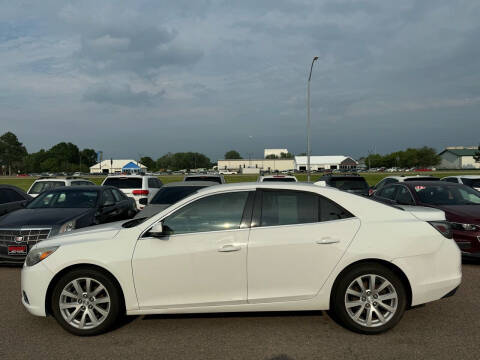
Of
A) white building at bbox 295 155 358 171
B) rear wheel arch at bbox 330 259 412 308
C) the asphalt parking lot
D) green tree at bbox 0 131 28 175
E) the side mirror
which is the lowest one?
the asphalt parking lot

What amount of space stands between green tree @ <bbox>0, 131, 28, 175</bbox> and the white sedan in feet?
558

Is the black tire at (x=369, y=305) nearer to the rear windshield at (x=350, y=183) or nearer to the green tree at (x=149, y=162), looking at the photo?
the rear windshield at (x=350, y=183)

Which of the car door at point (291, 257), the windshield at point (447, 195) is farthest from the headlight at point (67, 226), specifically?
the windshield at point (447, 195)

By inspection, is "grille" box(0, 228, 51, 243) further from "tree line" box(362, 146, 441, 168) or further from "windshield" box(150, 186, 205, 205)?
"tree line" box(362, 146, 441, 168)

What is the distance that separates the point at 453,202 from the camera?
8.09 meters

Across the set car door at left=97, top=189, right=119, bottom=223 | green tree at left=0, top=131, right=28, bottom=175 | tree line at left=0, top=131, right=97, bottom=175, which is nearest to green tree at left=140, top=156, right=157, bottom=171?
tree line at left=0, top=131, right=97, bottom=175

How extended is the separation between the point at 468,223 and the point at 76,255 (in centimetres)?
627

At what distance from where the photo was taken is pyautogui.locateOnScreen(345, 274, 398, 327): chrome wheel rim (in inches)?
160

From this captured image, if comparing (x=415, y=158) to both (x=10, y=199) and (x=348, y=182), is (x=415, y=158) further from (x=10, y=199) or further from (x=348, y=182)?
(x=10, y=199)

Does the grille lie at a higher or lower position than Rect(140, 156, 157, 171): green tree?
lower

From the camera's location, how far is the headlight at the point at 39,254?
4250 mm

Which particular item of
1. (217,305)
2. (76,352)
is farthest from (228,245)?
(76,352)

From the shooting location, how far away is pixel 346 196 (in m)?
4.37

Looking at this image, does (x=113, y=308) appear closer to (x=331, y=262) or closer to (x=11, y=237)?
(x=331, y=262)
